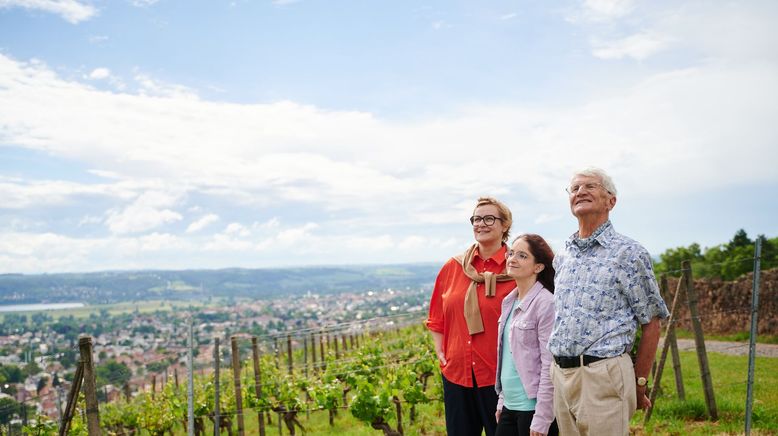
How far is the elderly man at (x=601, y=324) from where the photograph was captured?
284 centimetres

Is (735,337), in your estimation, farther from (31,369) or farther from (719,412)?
(31,369)

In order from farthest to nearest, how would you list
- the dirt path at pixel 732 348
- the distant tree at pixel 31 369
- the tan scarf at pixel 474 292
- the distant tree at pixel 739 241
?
the distant tree at pixel 31 369 < the distant tree at pixel 739 241 < the dirt path at pixel 732 348 < the tan scarf at pixel 474 292

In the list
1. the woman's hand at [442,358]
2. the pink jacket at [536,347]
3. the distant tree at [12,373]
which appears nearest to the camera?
the pink jacket at [536,347]

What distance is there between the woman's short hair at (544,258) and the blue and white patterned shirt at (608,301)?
31 centimetres

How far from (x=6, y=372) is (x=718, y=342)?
28.3m

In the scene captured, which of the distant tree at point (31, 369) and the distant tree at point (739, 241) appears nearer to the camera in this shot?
the distant tree at point (739, 241)

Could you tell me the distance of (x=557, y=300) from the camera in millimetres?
3008

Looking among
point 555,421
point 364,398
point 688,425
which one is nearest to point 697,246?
point 688,425

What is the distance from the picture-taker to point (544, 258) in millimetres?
3289

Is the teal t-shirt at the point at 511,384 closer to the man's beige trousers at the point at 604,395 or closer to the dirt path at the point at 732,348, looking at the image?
the man's beige trousers at the point at 604,395

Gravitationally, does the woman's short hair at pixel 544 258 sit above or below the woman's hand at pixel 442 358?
above

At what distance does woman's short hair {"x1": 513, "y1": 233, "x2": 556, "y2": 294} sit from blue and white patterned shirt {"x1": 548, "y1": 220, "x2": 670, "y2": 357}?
0.31 m

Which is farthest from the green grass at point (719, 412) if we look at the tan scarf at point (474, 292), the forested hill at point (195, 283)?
the forested hill at point (195, 283)

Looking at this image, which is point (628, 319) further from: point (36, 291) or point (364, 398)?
point (36, 291)
